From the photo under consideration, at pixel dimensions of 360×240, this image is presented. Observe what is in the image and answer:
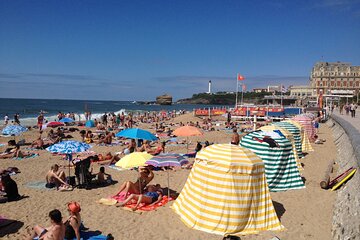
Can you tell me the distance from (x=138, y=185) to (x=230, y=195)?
8.43 feet

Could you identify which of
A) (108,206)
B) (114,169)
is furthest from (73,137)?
(108,206)

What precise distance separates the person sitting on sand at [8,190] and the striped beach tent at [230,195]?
174 inches

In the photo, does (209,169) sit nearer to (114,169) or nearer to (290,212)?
(290,212)

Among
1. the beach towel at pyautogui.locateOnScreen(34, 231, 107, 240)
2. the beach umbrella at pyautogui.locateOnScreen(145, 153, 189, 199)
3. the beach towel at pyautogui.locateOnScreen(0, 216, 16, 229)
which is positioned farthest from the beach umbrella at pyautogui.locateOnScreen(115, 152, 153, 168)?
the beach towel at pyautogui.locateOnScreen(0, 216, 16, 229)

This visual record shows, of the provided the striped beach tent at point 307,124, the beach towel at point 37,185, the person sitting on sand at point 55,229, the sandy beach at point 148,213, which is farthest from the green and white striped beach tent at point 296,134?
the person sitting on sand at point 55,229

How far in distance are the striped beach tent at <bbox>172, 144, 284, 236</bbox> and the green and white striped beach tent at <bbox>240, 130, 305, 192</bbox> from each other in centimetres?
233

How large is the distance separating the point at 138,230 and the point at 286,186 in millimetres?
4501

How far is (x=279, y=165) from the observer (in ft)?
28.1

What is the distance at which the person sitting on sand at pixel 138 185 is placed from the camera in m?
7.46

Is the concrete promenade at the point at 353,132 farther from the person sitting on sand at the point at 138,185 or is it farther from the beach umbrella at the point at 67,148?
the beach umbrella at the point at 67,148

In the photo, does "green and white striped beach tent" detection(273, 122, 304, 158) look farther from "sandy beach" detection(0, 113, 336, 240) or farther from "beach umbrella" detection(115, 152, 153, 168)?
"beach umbrella" detection(115, 152, 153, 168)

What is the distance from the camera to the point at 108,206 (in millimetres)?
Answer: 7363

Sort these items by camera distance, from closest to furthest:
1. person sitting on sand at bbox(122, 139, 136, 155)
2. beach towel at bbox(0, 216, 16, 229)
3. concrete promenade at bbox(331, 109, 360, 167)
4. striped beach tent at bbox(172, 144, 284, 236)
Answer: striped beach tent at bbox(172, 144, 284, 236) < beach towel at bbox(0, 216, 16, 229) < concrete promenade at bbox(331, 109, 360, 167) < person sitting on sand at bbox(122, 139, 136, 155)

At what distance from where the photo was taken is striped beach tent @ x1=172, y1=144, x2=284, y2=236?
593 cm
